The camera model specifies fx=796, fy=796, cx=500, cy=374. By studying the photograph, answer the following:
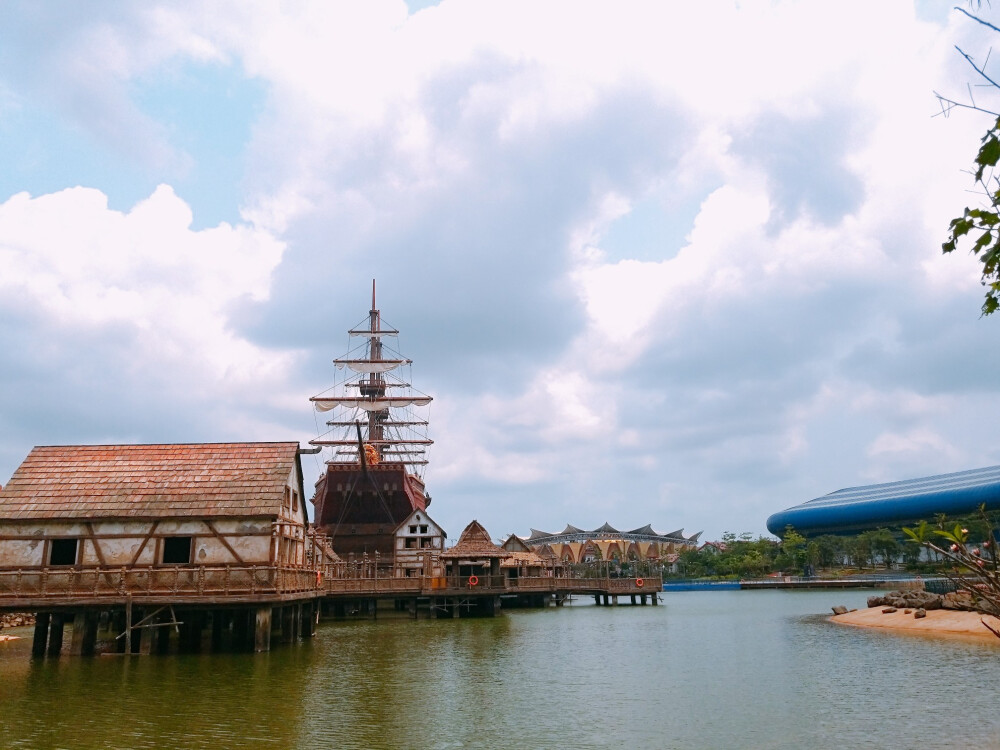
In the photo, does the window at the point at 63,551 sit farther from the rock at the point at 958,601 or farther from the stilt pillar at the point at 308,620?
the rock at the point at 958,601

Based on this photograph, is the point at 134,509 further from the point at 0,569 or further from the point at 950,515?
the point at 950,515

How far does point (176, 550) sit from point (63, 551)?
382cm

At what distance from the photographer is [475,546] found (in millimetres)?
51844

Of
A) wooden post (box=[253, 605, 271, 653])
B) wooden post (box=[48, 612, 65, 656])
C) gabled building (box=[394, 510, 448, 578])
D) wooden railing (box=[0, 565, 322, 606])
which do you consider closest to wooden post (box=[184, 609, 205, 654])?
wooden railing (box=[0, 565, 322, 606])

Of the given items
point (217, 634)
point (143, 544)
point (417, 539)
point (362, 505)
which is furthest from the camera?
point (362, 505)

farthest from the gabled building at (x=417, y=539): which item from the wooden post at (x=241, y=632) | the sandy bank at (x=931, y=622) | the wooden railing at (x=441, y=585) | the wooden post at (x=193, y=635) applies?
the wooden post at (x=193, y=635)

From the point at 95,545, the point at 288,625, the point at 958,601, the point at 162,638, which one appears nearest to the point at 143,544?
the point at 95,545

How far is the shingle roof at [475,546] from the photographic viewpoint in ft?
167

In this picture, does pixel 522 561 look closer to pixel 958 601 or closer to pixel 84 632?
pixel 958 601

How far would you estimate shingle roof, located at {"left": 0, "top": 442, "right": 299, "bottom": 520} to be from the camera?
27172 millimetres

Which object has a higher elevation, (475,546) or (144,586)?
(475,546)

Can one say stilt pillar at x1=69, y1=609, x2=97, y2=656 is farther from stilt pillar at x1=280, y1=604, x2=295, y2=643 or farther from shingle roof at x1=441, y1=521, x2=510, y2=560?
shingle roof at x1=441, y1=521, x2=510, y2=560

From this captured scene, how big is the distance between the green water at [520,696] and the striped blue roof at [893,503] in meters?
96.3

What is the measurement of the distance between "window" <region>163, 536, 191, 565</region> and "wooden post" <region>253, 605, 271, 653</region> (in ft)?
9.98
